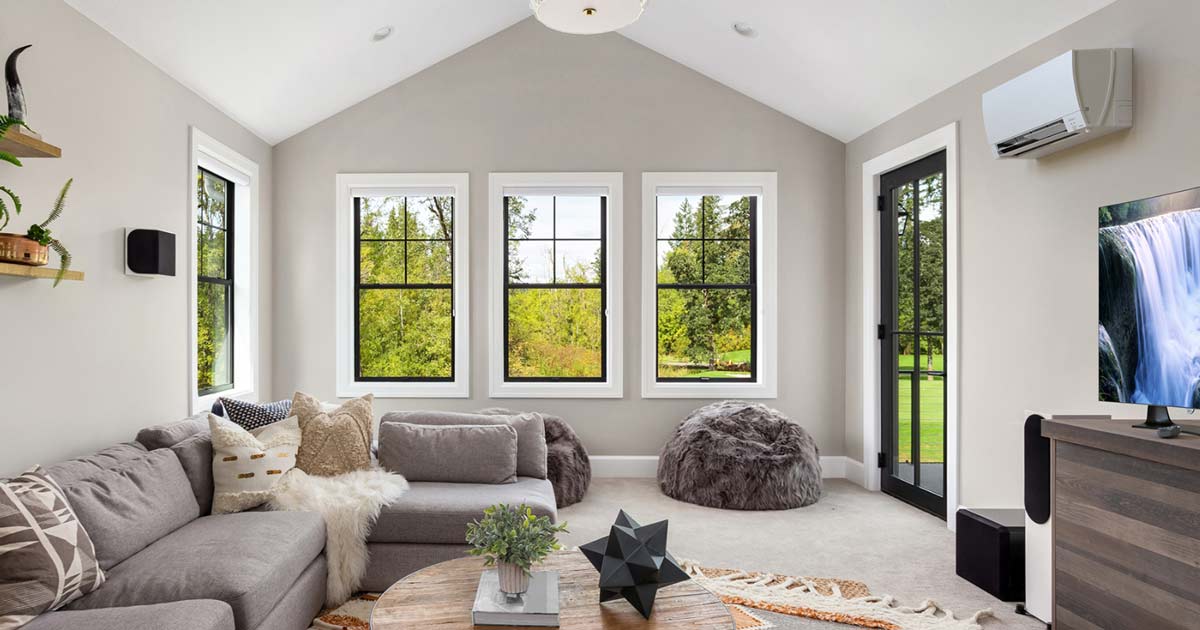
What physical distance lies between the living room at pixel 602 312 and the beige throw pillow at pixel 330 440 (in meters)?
0.02

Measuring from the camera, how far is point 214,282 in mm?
4531

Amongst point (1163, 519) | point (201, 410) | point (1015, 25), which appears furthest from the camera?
point (201, 410)

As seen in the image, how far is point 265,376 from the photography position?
515cm

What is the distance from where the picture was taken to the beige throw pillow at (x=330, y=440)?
3.52 meters

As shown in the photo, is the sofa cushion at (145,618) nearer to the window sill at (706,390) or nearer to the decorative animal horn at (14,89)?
the decorative animal horn at (14,89)

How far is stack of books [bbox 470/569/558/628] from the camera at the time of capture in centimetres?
197

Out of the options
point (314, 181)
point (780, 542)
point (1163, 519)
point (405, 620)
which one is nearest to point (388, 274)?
point (314, 181)

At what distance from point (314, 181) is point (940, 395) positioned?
4566 mm

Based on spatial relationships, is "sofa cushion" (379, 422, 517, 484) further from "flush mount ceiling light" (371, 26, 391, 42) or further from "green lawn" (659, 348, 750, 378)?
"flush mount ceiling light" (371, 26, 391, 42)

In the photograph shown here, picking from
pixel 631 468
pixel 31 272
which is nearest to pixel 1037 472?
pixel 631 468

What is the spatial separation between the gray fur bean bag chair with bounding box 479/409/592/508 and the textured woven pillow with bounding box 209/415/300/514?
1.54 metres

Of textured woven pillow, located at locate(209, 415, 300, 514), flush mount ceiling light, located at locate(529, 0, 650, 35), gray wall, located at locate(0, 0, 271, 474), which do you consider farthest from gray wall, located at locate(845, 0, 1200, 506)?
gray wall, located at locate(0, 0, 271, 474)

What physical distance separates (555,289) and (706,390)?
139 cm

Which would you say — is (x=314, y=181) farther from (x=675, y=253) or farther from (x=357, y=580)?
(x=357, y=580)
